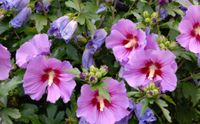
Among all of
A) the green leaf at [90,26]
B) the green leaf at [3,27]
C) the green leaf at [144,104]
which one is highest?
the green leaf at [90,26]

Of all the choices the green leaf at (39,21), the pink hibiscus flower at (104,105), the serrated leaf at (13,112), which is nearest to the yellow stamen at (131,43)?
the pink hibiscus flower at (104,105)

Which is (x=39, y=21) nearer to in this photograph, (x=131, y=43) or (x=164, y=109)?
(x=131, y=43)

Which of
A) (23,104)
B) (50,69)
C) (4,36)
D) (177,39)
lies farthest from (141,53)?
(4,36)

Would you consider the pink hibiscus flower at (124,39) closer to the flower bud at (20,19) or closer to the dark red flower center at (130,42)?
the dark red flower center at (130,42)

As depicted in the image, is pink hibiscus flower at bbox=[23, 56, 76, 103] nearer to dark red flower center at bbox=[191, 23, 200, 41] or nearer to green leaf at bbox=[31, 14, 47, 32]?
green leaf at bbox=[31, 14, 47, 32]

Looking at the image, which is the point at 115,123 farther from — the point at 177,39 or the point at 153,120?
the point at 177,39

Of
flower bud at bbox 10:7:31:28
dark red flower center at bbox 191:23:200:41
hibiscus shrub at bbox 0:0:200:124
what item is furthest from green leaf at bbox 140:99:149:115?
flower bud at bbox 10:7:31:28
